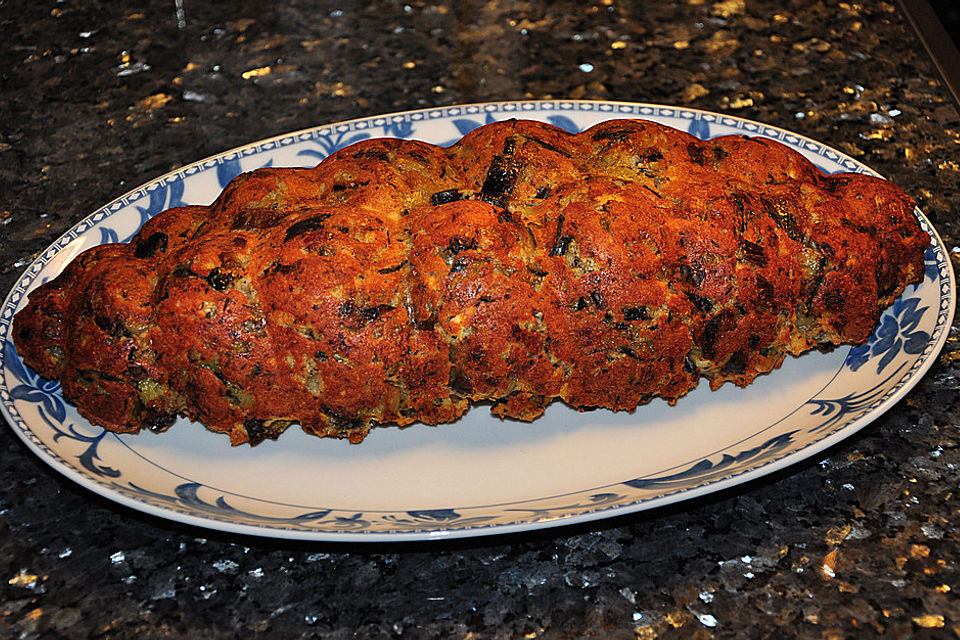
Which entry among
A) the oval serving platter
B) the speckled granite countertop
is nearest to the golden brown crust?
the oval serving platter

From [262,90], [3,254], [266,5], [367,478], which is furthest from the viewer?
[266,5]

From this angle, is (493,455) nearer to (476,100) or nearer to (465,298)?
(465,298)

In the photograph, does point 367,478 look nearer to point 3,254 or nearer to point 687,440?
point 687,440

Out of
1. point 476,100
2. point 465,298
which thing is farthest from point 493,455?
point 476,100

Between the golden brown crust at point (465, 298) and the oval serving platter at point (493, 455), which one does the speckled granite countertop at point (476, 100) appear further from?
the golden brown crust at point (465, 298)

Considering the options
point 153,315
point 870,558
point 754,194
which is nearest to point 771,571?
point 870,558

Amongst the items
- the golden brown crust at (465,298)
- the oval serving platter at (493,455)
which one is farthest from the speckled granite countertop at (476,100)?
the golden brown crust at (465,298)
